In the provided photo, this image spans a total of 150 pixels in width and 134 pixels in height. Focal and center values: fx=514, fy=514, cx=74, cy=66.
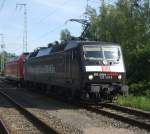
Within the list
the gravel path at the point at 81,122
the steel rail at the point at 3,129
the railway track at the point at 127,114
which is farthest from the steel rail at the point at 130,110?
the steel rail at the point at 3,129

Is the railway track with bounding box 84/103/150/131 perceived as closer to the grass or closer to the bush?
the grass

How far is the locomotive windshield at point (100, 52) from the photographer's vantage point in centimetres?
2222

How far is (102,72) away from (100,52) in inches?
43.9

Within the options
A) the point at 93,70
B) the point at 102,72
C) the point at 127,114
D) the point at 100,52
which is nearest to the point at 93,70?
the point at 93,70

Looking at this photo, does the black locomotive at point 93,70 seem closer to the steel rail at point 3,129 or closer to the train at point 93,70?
the train at point 93,70

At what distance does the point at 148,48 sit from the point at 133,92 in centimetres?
604

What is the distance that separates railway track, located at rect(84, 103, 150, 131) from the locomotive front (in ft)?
2.13

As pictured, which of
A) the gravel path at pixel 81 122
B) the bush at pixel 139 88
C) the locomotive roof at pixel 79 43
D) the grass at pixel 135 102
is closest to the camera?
the gravel path at pixel 81 122

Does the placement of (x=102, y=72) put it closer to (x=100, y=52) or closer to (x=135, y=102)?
(x=100, y=52)

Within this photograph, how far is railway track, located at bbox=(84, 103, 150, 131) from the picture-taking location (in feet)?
52.0

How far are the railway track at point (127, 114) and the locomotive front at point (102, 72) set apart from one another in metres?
0.65

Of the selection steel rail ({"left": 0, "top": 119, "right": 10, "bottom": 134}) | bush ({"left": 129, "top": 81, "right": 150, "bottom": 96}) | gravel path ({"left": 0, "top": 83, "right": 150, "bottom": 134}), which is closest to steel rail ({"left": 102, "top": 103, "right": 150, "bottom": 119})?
gravel path ({"left": 0, "top": 83, "right": 150, "bottom": 134})

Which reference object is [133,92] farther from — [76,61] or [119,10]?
[119,10]

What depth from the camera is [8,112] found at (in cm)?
2136
